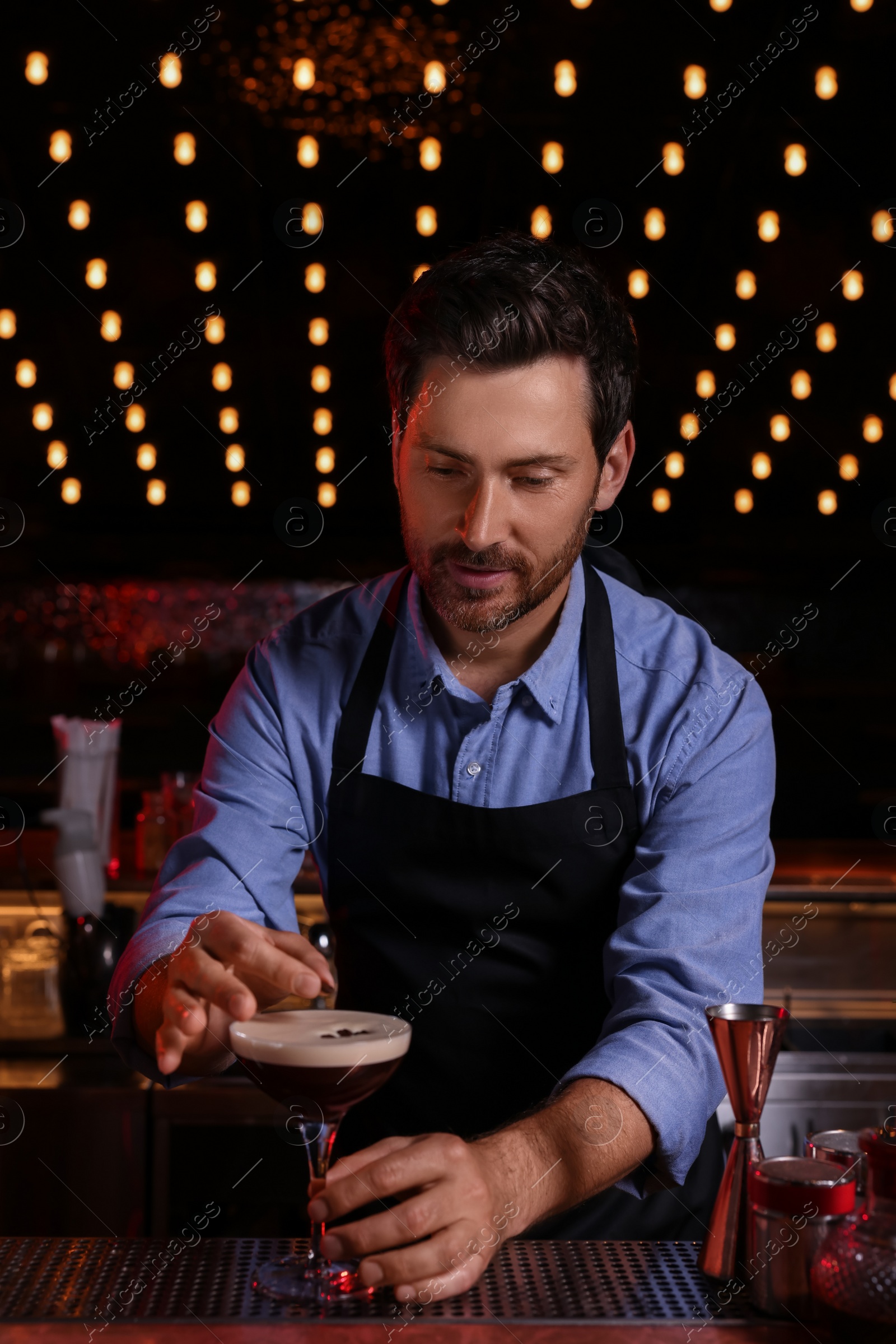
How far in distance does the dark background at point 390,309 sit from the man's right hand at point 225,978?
8.34ft

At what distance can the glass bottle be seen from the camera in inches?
41.3

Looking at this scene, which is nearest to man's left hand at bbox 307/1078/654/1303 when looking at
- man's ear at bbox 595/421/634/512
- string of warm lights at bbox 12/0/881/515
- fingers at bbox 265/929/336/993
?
fingers at bbox 265/929/336/993

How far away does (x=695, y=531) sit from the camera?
3840 millimetres

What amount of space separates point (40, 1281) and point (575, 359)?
1357 millimetres

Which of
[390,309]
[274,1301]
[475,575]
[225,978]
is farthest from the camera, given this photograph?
[390,309]

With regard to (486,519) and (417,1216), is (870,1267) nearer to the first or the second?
(417,1216)

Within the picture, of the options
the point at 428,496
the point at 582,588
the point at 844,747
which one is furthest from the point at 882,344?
the point at 428,496

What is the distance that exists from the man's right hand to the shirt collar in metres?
0.66

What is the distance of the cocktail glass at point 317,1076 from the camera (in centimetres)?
115

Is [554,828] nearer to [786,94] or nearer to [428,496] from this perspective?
[428,496]

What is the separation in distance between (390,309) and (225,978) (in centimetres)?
269

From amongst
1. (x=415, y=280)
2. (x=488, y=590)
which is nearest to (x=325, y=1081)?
(x=488, y=590)

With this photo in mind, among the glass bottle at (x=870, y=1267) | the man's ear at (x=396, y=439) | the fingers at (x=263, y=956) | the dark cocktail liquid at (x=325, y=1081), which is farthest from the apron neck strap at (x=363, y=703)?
the glass bottle at (x=870, y=1267)

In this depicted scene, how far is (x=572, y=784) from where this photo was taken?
1843mm
